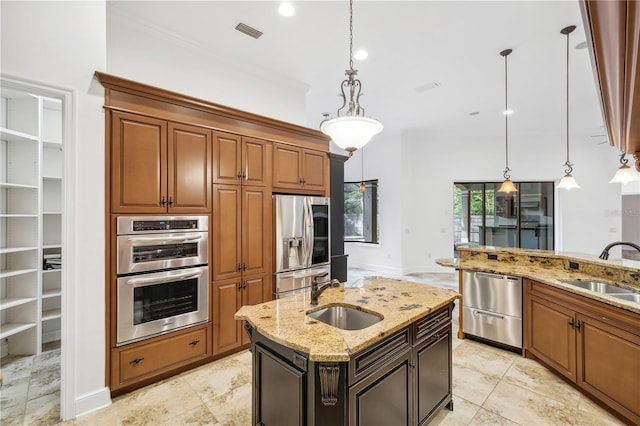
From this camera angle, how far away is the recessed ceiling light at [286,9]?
8.60 ft

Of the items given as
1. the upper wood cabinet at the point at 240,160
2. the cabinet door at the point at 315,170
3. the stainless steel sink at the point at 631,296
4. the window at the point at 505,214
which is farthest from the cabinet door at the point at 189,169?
the window at the point at 505,214

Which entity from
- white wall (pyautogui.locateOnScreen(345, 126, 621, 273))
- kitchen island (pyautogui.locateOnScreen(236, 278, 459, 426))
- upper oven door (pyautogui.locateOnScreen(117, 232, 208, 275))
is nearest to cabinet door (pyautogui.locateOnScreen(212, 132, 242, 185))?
upper oven door (pyautogui.locateOnScreen(117, 232, 208, 275))

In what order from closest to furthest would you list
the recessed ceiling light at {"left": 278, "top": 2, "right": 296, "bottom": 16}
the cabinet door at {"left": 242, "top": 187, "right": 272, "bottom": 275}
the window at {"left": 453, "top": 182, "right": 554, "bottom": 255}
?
the recessed ceiling light at {"left": 278, "top": 2, "right": 296, "bottom": 16}
the cabinet door at {"left": 242, "top": 187, "right": 272, "bottom": 275}
the window at {"left": 453, "top": 182, "right": 554, "bottom": 255}

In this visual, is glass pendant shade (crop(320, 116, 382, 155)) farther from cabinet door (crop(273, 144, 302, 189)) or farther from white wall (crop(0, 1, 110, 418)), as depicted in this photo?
white wall (crop(0, 1, 110, 418))

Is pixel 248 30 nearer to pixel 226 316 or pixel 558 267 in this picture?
pixel 226 316

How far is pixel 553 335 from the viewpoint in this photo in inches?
106

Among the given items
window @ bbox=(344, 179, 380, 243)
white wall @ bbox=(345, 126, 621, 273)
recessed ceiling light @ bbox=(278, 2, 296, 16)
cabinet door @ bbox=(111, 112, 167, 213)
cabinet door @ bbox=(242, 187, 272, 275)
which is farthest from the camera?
window @ bbox=(344, 179, 380, 243)

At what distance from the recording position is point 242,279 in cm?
313

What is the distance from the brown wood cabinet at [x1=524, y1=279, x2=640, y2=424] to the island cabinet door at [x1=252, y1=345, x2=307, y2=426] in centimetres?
Answer: 233

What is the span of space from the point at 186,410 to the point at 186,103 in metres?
2.65

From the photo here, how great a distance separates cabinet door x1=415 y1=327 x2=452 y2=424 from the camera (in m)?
1.89

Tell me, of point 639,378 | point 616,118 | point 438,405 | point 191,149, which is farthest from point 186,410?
point 639,378

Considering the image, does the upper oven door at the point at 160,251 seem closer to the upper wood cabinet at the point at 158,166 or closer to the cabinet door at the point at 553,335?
the upper wood cabinet at the point at 158,166

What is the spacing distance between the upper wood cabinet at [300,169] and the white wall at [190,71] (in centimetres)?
68
